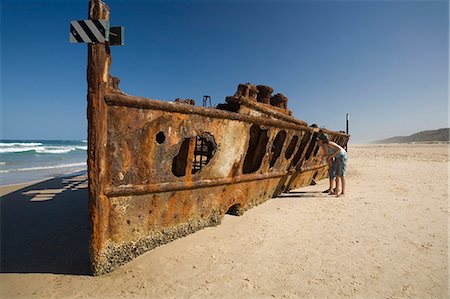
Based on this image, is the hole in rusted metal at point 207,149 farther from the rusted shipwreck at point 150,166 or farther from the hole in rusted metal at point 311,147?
the hole in rusted metal at point 311,147

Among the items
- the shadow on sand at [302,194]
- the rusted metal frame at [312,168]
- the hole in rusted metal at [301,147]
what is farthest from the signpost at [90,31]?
the rusted metal frame at [312,168]

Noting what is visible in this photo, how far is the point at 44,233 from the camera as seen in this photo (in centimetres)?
423

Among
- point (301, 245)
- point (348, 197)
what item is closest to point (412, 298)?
point (301, 245)

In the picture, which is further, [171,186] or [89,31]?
[171,186]

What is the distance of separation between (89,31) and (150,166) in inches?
59.6

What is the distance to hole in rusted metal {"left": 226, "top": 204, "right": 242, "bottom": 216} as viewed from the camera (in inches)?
176

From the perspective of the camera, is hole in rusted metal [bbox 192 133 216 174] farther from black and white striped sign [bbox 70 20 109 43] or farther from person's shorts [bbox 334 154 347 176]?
person's shorts [bbox 334 154 347 176]

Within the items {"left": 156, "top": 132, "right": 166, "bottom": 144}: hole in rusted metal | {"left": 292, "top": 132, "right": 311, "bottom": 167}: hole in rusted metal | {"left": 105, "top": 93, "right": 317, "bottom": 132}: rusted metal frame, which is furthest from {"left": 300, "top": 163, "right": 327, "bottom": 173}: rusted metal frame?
{"left": 156, "top": 132, "right": 166, "bottom": 144}: hole in rusted metal

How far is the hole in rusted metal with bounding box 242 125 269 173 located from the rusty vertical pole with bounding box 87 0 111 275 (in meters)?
2.57

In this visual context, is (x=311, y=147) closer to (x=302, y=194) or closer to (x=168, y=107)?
(x=302, y=194)

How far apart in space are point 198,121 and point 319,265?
7.27 feet

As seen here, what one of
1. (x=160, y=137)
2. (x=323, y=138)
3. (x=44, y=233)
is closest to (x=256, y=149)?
(x=160, y=137)

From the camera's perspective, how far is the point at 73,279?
2.67 metres

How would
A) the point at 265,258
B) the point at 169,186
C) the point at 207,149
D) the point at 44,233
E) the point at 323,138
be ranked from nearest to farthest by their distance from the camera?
the point at 265,258 → the point at 169,186 → the point at 44,233 → the point at 207,149 → the point at 323,138
